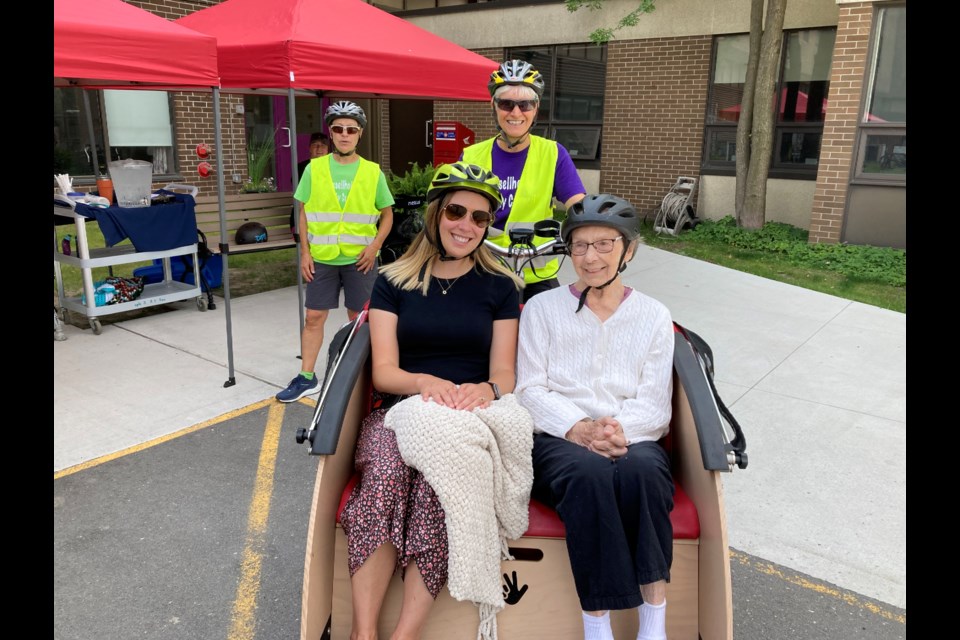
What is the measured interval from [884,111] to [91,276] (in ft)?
32.1

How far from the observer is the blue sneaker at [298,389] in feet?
16.1

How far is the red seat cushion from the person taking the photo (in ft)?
7.55

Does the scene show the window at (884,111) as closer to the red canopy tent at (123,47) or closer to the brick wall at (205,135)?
the red canopy tent at (123,47)

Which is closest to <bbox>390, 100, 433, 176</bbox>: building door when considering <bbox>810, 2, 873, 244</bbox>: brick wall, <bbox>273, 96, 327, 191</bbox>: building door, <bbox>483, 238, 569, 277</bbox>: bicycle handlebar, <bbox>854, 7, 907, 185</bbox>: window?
<bbox>273, 96, 327, 191</bbox>: building door

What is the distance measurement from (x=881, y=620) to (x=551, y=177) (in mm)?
2390

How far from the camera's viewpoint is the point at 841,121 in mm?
9648

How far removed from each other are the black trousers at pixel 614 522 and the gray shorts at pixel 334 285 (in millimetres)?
2834

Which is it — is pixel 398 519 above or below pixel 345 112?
below

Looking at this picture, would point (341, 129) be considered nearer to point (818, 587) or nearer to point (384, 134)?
point (818, 587)

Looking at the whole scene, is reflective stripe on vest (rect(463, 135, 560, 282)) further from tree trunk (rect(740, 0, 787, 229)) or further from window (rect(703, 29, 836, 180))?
window (rect(703, 29, 836, 180))

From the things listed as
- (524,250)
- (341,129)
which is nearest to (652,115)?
(341,129)

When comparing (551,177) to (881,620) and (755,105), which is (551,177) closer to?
(881,620)

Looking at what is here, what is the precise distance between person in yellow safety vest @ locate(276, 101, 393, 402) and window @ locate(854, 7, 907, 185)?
7.59 m
